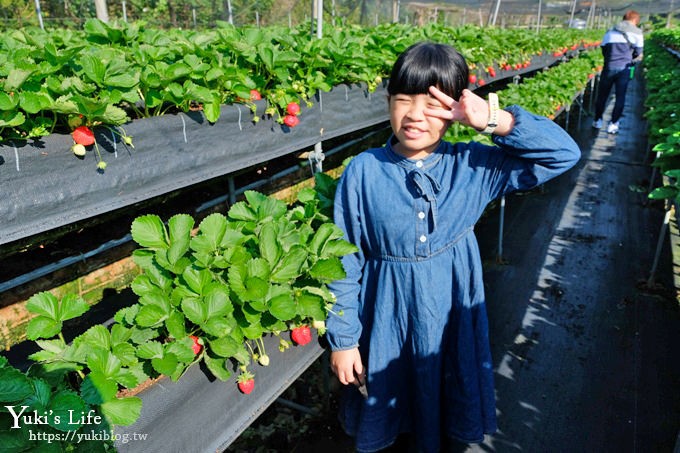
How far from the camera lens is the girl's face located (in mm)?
1562

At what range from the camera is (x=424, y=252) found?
1.73 metres

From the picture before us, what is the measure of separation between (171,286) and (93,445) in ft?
1.62

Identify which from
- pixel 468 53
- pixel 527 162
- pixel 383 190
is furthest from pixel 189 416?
pixel 468 53

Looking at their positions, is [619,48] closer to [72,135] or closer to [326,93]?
[326,93]

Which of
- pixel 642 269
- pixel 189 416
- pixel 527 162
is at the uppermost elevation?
pixel 527 162

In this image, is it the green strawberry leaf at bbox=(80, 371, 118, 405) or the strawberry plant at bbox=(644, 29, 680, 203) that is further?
the strawberry plant at bbox=(644, 29, 680, 203)

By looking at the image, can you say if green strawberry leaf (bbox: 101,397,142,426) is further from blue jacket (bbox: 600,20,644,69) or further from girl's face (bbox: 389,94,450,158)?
blue jacket (bbox: 600,20,644,69)

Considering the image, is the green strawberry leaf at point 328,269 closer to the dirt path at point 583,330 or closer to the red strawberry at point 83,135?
the red strawberry at point 83,135

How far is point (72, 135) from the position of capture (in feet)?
6.54

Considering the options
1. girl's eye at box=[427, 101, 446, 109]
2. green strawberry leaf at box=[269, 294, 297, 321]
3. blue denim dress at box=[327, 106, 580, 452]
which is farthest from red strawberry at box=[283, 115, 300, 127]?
green strawberry leaf at box=[269, 294, 297, 321]

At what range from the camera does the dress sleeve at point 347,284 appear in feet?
5.60

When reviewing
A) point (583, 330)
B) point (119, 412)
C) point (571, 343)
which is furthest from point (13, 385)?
point (583, 330)

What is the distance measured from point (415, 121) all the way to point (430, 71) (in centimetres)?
16

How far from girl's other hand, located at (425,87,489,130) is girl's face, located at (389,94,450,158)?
0.04 meters
